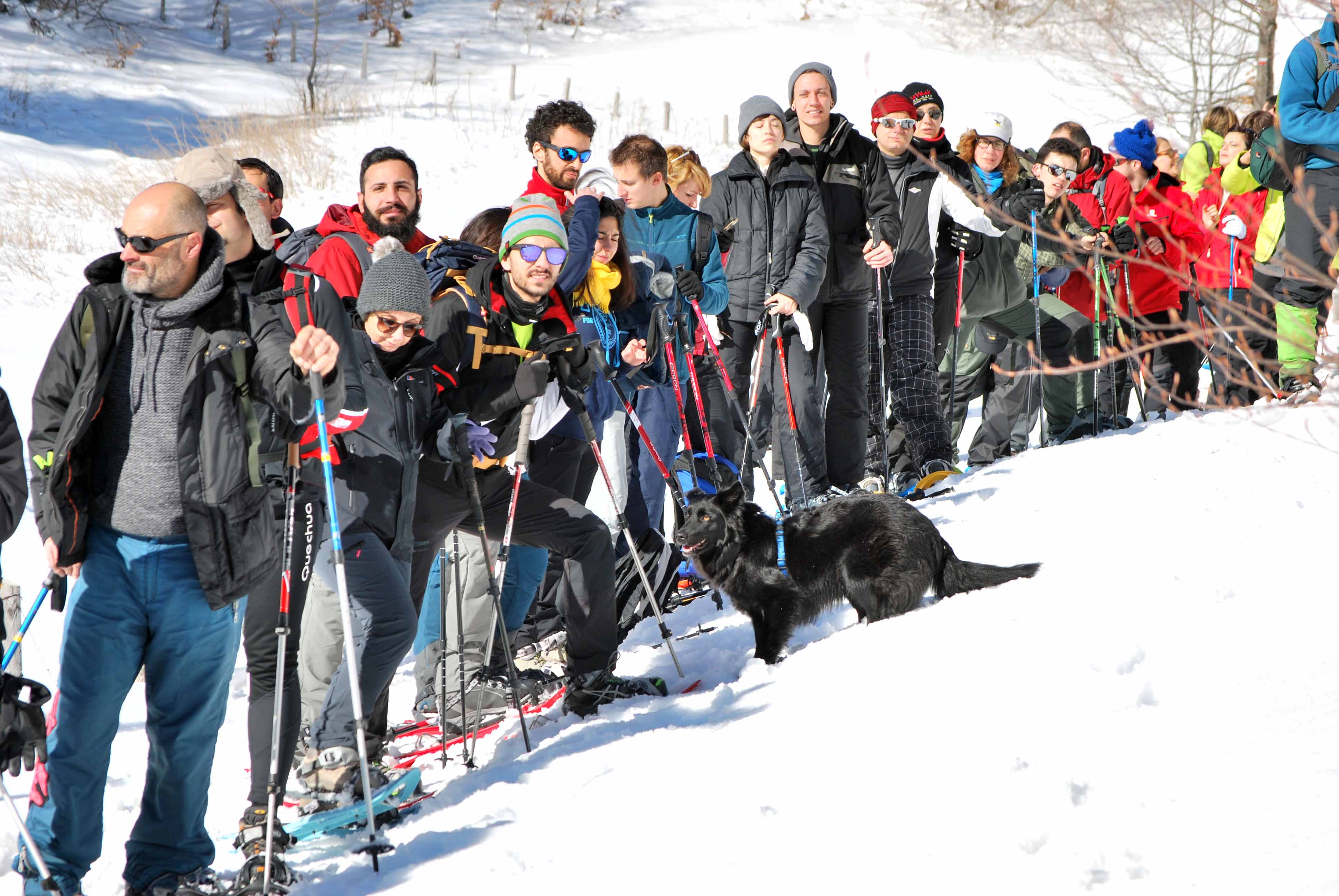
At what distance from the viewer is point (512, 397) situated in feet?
15.5

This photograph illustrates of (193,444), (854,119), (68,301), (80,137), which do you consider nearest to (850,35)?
(854,119)

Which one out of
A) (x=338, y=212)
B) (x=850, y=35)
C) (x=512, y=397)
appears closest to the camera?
(x=512, y=397)

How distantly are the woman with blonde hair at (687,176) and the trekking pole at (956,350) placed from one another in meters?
2.20

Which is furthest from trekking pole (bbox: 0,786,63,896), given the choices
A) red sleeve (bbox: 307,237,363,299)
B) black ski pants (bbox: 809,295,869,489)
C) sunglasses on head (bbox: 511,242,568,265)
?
black ski pants (bbox: 809,295,869,489)

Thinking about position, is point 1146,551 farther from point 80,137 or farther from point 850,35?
point 850,35

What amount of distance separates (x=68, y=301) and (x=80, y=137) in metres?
10.9

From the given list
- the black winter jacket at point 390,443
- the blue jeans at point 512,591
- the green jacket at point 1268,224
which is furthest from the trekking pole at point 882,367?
the black winter jacket at point 390,443

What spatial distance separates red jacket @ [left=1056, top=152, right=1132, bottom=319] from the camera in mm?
8609

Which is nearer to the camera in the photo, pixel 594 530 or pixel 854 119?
pixel 594 530

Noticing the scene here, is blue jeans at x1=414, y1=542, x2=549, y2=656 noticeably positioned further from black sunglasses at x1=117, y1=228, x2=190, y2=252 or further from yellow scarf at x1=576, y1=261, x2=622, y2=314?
black sunglasses at x1=117, y1=228, x2=190, y2=252

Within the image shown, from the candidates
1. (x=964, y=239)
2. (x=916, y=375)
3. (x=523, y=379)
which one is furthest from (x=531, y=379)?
(x=964, y=239)

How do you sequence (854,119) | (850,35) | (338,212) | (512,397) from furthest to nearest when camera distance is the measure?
1. (850,35)
2. (854,119)
3. (338,212)
4. (512,397)

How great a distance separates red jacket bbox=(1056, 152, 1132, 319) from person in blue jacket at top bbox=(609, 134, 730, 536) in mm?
3568

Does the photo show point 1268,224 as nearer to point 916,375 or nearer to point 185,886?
point 916,375
